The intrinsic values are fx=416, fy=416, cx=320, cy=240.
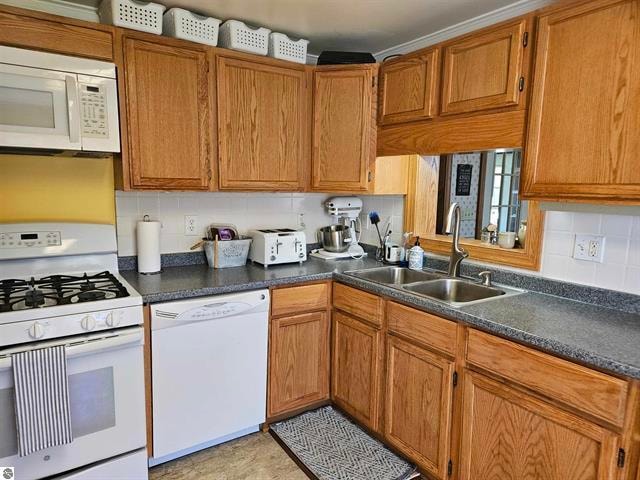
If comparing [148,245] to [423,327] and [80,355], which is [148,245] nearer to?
[80,355]

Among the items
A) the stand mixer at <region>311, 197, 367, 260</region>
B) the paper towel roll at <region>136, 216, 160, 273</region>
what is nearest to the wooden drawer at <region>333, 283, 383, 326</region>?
the stand mixer at <region>311, 197, 367, 260</region>

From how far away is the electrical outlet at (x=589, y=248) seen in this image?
1.81 metres

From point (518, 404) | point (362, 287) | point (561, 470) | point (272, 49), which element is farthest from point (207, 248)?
point (561, 470)

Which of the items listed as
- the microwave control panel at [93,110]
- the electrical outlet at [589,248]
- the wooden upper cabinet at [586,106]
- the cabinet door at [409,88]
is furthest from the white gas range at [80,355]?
the electrical outlet at [589,248]

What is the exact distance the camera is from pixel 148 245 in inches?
90.8

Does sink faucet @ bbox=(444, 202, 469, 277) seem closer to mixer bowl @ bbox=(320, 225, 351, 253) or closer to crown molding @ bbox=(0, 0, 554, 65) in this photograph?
mixer bowl @ bbox=(320, 225, 351, 253)

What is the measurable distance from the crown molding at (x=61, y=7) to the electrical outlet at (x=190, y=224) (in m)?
1.16

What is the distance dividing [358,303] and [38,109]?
1738mm

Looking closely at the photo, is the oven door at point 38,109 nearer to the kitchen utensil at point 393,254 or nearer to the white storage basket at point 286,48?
the white storage basket at point 286,48

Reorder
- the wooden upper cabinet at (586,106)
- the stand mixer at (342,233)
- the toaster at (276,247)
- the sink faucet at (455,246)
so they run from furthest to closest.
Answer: the stand mixer at (342,233), the toaster at (276,247), the sink faucet at (455,246), the wooden upper cabinet at (586,106)

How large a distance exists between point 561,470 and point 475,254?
1.15 meters

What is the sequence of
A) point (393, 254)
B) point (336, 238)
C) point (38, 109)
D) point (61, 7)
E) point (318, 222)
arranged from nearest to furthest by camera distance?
point (38, 109)
point (61, 7)
point (393, 254)
point (336, 238)
point (318, 222)

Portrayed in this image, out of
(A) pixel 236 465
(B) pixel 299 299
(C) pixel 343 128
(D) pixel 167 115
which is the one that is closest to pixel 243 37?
(D) pixel 167 115

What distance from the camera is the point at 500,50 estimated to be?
1.83 meters
